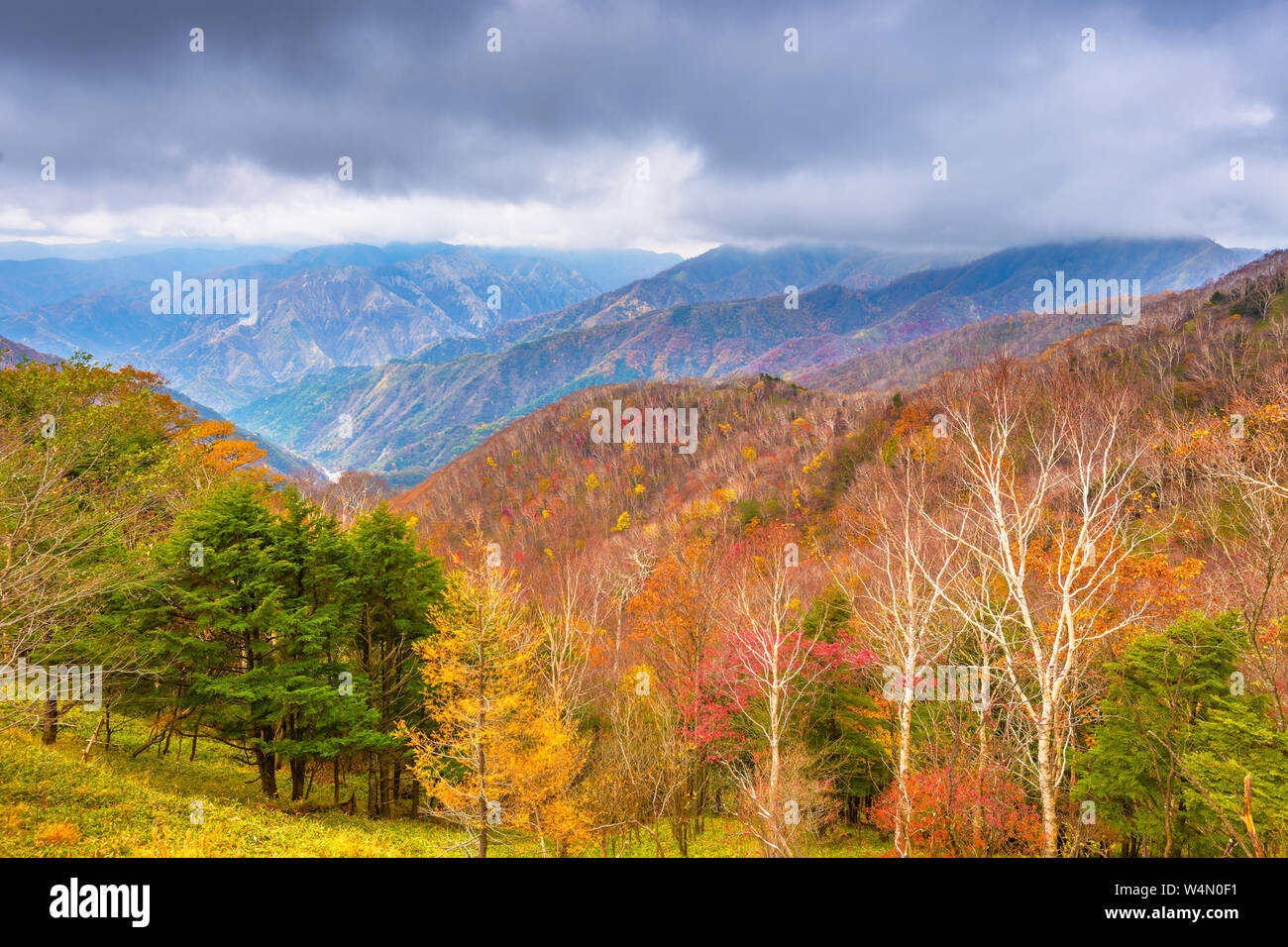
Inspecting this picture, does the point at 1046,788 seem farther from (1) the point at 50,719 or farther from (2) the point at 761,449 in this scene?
(2) the point at 761,449

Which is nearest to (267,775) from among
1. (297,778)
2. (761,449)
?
(297,778)

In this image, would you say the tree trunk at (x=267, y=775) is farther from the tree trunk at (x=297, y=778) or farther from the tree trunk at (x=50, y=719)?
the tree trunk at (x=50, y=719)

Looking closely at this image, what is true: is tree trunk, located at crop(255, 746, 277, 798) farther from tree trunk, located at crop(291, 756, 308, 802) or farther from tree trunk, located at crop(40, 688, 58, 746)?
tree trunk, located at crop(40, 688, 58, 746)

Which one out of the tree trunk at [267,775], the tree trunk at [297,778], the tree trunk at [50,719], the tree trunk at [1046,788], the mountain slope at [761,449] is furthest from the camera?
the mountain slope at [761,449]

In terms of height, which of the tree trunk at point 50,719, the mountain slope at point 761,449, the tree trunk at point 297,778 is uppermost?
the mountain slope at point 761,449

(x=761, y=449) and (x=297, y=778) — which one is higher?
(x=761, y=449)

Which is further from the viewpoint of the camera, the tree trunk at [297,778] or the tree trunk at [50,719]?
the tree trunk at [297,778]

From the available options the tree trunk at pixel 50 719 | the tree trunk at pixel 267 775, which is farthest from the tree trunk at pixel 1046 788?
the tree trunk at pixel 50 719

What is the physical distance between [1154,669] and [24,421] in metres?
39.2

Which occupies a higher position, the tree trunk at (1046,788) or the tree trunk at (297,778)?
the tree trunk at (1046,788)

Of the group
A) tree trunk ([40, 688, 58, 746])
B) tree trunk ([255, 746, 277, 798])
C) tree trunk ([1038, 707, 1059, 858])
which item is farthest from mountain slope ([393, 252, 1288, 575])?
tree trunk ([40, 688, 58, 746])
